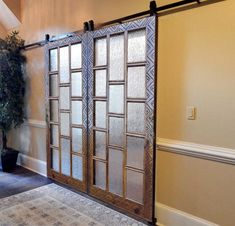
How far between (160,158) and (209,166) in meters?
0.50

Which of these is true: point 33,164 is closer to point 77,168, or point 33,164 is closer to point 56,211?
point 77,168

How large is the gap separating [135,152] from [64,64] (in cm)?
160

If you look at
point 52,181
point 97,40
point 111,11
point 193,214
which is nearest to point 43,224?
point 52,181

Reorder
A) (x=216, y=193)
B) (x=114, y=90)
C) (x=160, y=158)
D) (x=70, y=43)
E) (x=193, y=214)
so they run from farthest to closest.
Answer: (x=70, y=43) → (x=114, y=90) → (x=160, y=158) → (x=193, y=214) → (x=216, y=193)

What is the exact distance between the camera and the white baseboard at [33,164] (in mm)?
4051

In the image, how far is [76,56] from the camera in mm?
3299

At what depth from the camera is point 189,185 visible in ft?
7.75

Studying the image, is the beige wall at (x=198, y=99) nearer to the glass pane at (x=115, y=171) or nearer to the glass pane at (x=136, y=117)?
the glass pane at (x=136, y=117)

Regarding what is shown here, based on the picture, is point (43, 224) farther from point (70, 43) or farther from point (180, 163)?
point (70, 43)

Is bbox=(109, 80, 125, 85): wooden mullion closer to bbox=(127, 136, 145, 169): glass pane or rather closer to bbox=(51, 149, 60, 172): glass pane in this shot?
bbox=(127, 136, 145, 169): glass pane

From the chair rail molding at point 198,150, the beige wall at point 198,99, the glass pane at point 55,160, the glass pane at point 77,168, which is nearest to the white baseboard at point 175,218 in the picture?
the beige wall at point 198,99

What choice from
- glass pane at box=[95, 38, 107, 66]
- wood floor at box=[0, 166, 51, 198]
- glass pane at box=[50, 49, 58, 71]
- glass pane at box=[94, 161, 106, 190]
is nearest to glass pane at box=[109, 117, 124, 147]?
glass pane at box=[94, 161, 106, 190]

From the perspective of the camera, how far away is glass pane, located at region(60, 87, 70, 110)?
3490 millimetres

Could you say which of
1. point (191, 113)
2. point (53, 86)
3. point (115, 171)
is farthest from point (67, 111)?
point (191, 113)
